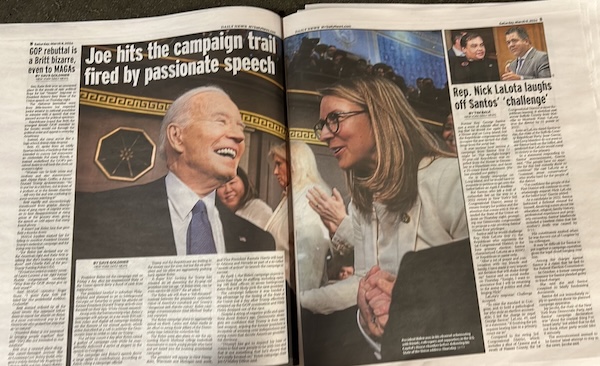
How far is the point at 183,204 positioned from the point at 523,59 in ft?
1.43

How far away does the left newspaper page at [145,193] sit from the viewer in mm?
515

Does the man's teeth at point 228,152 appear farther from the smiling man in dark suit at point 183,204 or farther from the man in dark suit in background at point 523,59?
the man in dark suit in background at point 523,59

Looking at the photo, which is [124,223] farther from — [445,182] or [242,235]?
[445,182]

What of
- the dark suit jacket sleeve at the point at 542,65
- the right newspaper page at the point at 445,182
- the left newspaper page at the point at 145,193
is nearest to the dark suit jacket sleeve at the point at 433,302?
the right newspaper page at the point at 445,182

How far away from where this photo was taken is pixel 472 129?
0.57 m

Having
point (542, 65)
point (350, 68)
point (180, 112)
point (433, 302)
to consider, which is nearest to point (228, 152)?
point (180, 112)

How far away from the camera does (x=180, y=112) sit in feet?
1.83

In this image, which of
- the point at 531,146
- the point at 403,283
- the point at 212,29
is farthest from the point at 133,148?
the point at 531,146

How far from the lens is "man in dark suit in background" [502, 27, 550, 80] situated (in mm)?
581

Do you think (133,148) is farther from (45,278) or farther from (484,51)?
(484,51)

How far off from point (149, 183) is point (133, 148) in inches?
1.8

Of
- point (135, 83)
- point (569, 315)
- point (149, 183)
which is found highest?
point (135, 83)

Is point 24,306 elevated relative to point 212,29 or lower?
lower

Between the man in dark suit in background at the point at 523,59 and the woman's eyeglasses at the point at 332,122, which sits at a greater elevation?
the man in dark suit in background at the point at 523,59
